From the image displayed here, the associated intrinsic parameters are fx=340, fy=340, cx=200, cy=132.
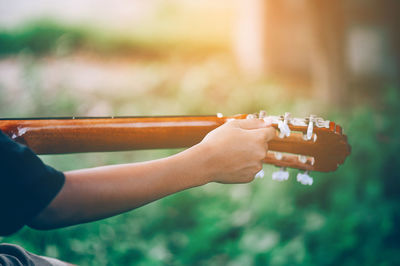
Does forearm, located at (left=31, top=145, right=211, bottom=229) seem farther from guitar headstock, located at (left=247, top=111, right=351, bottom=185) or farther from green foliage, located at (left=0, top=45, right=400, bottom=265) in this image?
green foliage, located at (left=0, top=45, right=400, bottom=265)

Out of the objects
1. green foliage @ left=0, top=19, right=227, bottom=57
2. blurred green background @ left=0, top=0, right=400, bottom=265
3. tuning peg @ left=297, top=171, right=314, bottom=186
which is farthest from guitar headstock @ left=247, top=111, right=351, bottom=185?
green foliage @ left=0, top=19, right=227, bottom=57

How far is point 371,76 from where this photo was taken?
2.72 m

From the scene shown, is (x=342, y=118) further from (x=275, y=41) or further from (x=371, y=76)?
(x=275, y=41)

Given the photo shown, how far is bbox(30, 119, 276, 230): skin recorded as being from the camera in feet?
2.06

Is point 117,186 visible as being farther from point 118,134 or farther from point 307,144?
point 307,144

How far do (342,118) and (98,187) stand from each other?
199 centimetres

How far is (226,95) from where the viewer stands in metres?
2.63

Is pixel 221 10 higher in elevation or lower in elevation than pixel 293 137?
higher

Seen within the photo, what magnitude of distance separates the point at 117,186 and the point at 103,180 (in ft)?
0.10

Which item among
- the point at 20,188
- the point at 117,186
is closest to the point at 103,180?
the point at 117,186

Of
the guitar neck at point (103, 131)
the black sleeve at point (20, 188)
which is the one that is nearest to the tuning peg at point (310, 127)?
the guitar neck at point (103, 131)

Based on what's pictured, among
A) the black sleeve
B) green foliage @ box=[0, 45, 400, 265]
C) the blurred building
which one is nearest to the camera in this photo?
A: the black sleeve

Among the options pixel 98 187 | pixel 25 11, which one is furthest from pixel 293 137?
pixel 25 11

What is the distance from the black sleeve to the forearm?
0.08ft
